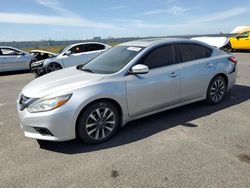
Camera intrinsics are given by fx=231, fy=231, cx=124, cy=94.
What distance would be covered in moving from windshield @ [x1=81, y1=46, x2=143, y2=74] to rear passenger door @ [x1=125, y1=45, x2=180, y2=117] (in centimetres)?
26

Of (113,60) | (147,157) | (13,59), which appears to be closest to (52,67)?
(13,59)

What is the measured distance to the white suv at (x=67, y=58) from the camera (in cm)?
1016

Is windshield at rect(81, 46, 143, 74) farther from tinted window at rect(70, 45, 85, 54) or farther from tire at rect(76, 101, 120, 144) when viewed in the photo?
tinted window at rect(70, 45, 85, 54)

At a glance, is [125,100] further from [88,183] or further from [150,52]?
[88,183]

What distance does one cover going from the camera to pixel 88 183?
2.71m

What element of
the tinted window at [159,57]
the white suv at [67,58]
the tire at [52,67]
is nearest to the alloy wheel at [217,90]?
the tinted window at [159,57]

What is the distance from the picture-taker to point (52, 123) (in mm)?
3264

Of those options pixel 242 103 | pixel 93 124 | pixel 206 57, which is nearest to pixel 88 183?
pixel 93 124

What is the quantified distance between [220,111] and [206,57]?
1191mm

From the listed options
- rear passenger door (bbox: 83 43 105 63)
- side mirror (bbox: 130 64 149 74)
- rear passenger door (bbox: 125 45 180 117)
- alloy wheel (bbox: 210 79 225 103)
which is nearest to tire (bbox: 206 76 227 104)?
alloy wheel (bbox: 210 79 225 103)

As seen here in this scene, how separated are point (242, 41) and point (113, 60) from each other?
16.2m

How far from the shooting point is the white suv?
1016 cm

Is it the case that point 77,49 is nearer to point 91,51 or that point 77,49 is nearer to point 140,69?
point 91,51

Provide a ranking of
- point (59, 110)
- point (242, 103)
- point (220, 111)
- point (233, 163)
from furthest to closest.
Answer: point (242, 103)
point (220, 111)
point (59, 110)
point (233, 163)
